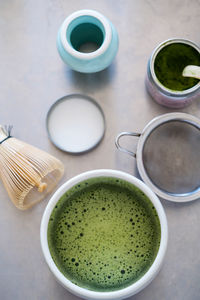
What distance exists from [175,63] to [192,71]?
43 millimetres

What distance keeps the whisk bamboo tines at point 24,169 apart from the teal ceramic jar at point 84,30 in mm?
205

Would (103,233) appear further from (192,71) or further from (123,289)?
(192,71)

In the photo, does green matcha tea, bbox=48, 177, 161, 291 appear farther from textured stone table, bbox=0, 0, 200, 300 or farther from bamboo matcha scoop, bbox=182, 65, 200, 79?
bamboo matcha scoop, bbox=182, 65, 200, 79

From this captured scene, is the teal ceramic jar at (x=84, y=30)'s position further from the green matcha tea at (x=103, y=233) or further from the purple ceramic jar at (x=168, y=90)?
the green matcha tea at (x=103, y=233)

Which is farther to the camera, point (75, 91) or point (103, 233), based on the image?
point (75, 91)

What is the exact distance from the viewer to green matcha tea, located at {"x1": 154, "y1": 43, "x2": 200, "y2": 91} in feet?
2.21

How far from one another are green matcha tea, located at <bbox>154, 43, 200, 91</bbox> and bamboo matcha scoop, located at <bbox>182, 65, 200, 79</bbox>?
13 millimetres

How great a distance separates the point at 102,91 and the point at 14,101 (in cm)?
20

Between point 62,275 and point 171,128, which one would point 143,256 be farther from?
point 171,128

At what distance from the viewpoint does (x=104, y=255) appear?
634 millimetres

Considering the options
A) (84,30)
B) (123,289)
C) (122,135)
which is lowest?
(123,289)

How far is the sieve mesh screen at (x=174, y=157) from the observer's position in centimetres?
73

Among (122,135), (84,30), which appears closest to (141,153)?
(122,135)

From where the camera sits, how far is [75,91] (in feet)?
2.49
